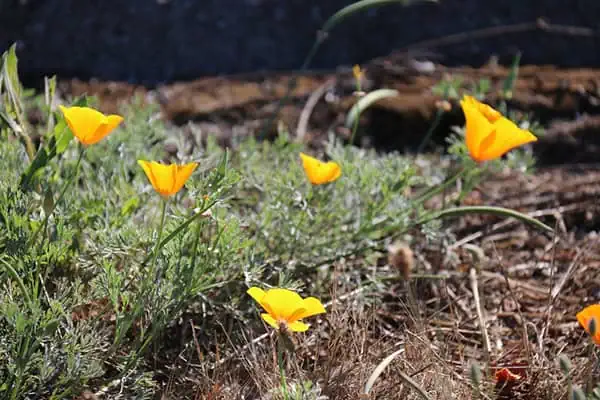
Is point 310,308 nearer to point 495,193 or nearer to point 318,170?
point 318,170

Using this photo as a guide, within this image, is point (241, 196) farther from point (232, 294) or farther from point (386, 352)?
point (386, 352)

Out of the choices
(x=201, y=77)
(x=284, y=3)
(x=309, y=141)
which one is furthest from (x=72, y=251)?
(x=284, y=3)

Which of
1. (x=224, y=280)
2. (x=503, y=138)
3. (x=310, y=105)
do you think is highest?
(x=503, y=138)

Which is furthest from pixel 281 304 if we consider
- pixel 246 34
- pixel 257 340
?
pixel 246 34

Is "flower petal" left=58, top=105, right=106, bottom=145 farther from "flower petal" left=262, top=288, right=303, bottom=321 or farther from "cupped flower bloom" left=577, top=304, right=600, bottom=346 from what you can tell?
"cupped flower bloom" left=577, top=304, right=600, bottom=346

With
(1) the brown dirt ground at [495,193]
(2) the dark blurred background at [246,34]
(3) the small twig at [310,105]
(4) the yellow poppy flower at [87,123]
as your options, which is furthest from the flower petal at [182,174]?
(2) the dark blurred background at [246,34]

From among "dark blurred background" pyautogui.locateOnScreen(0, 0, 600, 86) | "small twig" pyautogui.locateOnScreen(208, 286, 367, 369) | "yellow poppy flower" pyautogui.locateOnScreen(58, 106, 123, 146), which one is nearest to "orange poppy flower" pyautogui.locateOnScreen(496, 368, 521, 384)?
"small twig" pyautogui.locateOnScreen(208, 286, 367, 369)

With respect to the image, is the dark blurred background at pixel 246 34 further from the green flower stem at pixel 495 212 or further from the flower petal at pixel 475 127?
the flower petal at pixel 475 127
